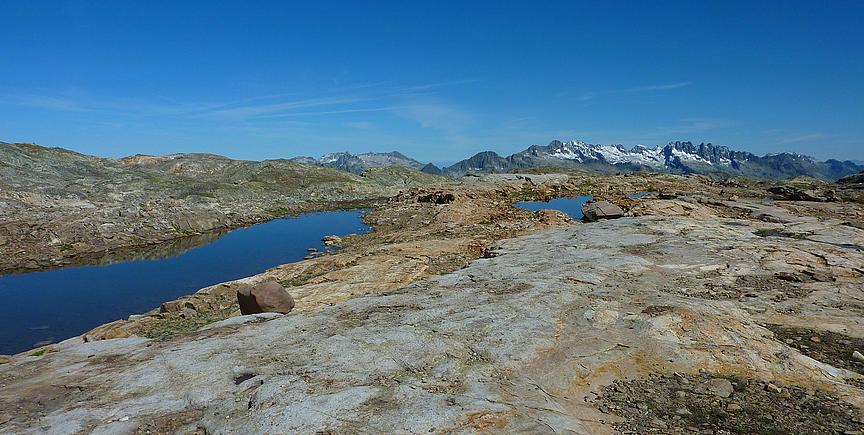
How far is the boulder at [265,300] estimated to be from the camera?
62.4ft

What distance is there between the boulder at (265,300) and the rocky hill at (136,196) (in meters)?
27.9

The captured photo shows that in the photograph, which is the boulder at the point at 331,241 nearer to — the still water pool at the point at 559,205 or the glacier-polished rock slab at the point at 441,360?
the glacier-polished rock slab at the point at 441,360

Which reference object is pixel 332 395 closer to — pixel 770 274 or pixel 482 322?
pixel 482 322

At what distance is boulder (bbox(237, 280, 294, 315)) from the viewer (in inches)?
749

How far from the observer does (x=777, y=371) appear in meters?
12.3

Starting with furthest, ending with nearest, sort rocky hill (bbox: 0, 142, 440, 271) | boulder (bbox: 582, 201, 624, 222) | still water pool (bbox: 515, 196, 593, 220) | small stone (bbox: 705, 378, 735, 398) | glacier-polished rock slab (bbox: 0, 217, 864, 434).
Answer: still water pool (bbox: 515, 196, 593, 220) → boulder (bbox: 582, 201, 624, 222) → rocky hill (bbox: 0, 142, 440, 271) → small stone (bbox: 705, 378, 735, 398) → glacier-polished rock slab (bbox: 0, 217, 864, 434)

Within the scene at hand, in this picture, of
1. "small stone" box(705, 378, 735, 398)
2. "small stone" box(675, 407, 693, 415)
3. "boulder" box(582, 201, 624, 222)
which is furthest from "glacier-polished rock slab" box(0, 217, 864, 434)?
"boulder" box(582, 201, 624, 222)

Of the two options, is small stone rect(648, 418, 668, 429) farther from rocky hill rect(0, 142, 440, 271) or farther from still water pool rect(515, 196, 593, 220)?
still water pool rect(515, 196, 593, 220)

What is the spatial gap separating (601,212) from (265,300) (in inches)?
1297

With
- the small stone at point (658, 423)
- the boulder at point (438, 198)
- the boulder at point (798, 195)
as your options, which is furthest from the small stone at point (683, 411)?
the boulder at point (798, 195)

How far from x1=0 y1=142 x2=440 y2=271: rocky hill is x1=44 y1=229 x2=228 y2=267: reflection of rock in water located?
0.78 metres

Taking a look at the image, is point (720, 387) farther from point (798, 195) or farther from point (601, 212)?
point (798, 195)

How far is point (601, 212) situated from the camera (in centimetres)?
4244

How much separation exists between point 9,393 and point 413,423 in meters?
10.7
